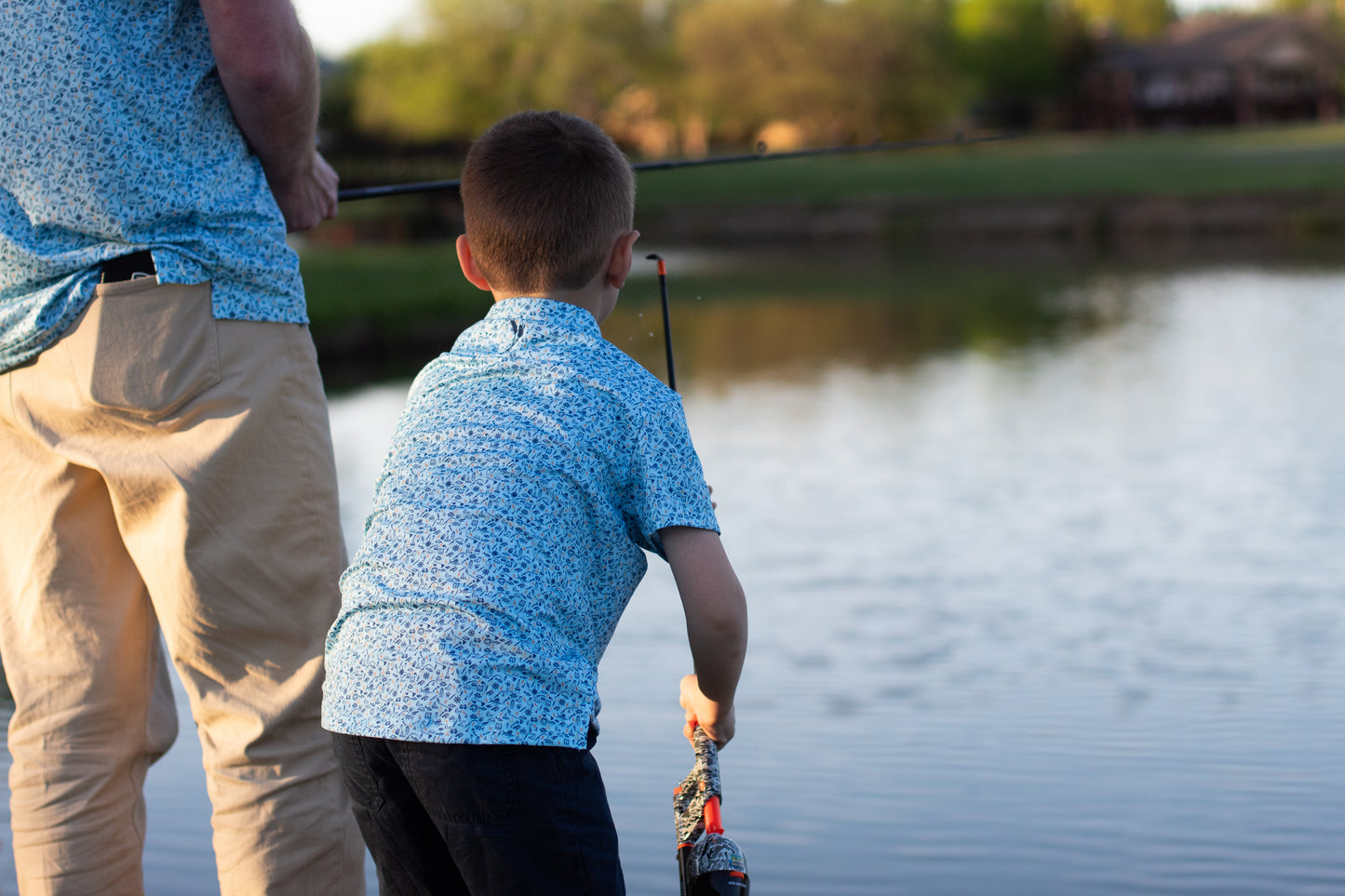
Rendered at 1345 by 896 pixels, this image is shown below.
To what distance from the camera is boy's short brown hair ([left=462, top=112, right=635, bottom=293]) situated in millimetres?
1626

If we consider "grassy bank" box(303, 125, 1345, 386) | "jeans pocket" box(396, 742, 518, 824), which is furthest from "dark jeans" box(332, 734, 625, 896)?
"grassy bank" box(303, 125, 1345, 386)

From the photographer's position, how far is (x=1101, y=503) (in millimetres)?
5891

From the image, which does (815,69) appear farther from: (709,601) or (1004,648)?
(709,601)

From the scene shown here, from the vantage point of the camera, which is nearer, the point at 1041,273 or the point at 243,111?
the point at 243,111

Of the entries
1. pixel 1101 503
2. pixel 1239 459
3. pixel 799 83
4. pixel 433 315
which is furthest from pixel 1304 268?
pixel 799 83

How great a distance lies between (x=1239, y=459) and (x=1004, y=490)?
120 cm

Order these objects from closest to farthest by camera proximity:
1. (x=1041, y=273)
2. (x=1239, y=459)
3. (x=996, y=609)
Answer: (x=996, y=609) < (x=1239, y=459) < (x=1041, y=273)

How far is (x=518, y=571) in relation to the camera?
1.51 metres

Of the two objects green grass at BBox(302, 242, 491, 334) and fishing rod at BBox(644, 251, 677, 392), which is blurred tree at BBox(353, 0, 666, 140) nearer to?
green grass at BBox(302, 242, 491, 334)

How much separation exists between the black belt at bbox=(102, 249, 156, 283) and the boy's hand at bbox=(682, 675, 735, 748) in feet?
2.61

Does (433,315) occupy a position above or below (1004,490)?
above

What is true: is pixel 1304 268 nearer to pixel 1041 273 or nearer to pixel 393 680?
pixel 1041 273

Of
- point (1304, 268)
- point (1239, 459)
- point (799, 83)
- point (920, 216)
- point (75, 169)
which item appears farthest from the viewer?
point (799, 83)

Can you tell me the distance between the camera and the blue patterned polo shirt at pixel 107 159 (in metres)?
1.90
